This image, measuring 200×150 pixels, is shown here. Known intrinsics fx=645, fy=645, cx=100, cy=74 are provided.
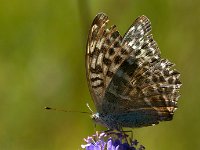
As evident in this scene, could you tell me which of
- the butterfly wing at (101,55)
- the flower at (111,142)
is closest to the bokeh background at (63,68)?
the flower at (111,142)

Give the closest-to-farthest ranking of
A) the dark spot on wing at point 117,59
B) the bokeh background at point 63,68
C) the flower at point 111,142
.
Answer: the flower at point 111,142
the dark spot on wing at point 117,59
the bokeh background at point 63,68

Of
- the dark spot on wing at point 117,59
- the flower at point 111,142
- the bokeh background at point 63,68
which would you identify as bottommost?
the flower at point 111,142

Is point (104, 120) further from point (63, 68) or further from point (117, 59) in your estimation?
point (63, 68)

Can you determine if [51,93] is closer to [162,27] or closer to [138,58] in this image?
[162,27]

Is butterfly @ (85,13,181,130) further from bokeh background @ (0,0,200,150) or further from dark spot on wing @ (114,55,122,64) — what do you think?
bokeh background @ (0,0,200,150)

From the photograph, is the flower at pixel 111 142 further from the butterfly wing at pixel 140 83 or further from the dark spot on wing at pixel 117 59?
the dark spot on wing at pixel 117 59

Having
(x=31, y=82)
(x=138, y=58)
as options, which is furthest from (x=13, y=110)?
(x=138, y=58)
